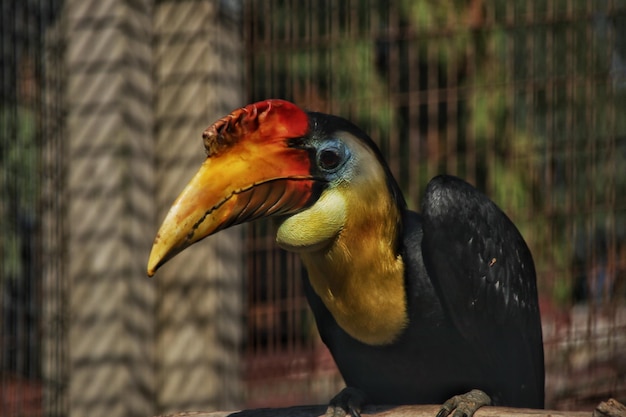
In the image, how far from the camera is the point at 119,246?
3969mm

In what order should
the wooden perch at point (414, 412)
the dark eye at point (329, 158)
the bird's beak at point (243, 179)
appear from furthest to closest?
the dark eye at point (329, 158)
the bird's beak at point (243, 179)
the wooden perch at point (414, 412)

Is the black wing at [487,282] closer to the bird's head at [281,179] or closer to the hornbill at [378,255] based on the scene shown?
the hornbill at [378,255]

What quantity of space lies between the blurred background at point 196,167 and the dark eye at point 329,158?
48.7 inches

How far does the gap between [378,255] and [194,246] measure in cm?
128

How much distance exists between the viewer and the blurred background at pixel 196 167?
401cm

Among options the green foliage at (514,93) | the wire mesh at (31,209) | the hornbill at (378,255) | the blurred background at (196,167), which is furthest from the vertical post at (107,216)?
the hornbill at (378,255)

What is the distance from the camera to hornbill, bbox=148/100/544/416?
8.91ft

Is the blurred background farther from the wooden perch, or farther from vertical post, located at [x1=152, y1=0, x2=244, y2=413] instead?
the wooden perch

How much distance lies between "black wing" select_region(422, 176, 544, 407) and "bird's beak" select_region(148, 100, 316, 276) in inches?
15.5

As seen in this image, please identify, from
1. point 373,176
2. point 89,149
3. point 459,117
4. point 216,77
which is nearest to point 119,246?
point 89,149

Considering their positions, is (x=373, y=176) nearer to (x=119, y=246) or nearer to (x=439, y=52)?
(x=119, y=246)

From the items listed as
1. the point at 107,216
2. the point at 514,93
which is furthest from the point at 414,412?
the point at 514,93

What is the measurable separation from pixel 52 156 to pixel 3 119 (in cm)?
26

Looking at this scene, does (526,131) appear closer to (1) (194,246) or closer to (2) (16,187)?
(1) (194,246)
